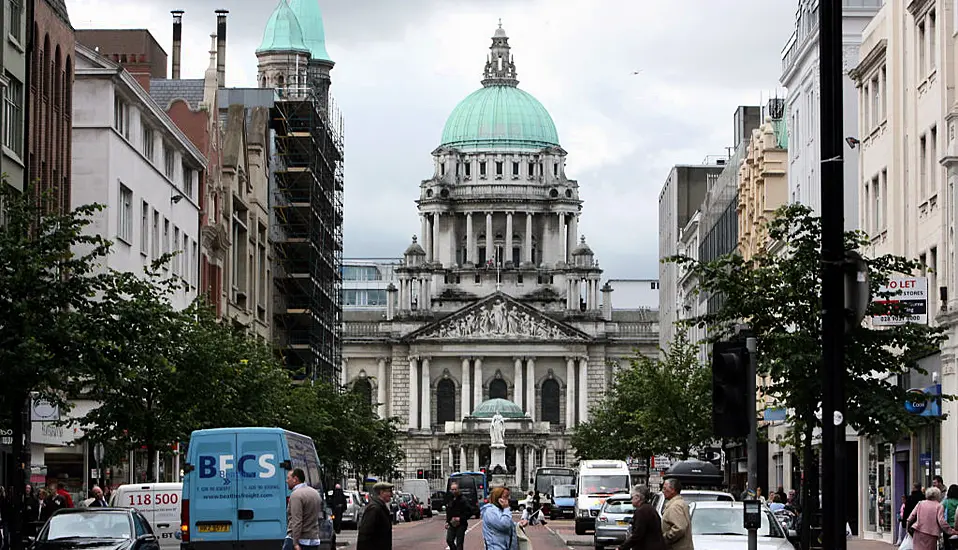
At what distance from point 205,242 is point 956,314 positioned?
4096 cm

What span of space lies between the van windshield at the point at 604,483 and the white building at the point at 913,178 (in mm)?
14752

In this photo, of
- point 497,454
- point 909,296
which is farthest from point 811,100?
point 497,454

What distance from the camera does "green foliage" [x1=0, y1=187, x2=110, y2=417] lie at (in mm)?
29906

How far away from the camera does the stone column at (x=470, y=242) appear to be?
19538 cm

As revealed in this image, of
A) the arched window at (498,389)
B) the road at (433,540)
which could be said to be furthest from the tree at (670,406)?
the arched window at (498,389)

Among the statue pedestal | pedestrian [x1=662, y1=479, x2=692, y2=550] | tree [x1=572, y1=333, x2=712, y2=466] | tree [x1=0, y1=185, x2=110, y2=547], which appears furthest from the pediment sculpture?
pedestrian [x1=662, y1=479, x2=692, y2=550]

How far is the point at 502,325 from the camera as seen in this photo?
182 m

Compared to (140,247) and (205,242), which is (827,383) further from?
(205,242)

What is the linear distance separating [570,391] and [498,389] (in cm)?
731

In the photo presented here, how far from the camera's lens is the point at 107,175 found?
57.0 m

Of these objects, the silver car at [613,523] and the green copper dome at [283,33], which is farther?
the green copper dome at [283,33]

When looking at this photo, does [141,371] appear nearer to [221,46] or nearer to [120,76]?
[120,76]

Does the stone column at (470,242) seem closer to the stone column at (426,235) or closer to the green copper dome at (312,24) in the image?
the stone column at (426,235)

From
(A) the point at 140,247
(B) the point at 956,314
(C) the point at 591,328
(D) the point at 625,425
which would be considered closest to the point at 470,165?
(C) the point at 591,328
